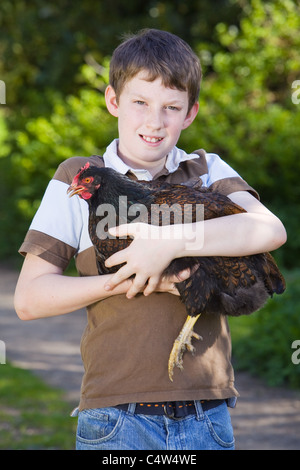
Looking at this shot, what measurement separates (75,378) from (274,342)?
196 centimetres

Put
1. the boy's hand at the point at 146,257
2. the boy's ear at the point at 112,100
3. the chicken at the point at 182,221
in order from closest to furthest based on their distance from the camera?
the boy's hand at the point at 146,257 < the chicken at the point at 182,221 < the boy's ear at the point at 112,100

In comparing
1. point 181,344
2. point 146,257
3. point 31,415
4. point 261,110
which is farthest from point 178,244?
point 261,110

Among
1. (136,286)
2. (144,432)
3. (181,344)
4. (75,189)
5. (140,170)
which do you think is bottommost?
(144,432)

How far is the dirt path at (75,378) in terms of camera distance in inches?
187

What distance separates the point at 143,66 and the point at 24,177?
29.3 ft

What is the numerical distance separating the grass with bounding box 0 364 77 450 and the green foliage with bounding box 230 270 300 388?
185 cm

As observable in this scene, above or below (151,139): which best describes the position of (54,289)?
below

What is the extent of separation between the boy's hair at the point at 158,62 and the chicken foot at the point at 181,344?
0.79 meters

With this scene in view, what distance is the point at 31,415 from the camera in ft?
16.7

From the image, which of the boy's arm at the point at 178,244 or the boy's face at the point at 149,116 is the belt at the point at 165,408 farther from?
the boy's face at the point at 149,116

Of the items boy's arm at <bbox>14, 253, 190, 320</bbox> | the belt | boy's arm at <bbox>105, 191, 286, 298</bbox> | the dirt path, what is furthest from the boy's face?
the dirt path

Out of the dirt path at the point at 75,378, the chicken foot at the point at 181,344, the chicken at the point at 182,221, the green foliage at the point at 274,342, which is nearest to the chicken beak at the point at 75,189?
the chicken at the point at 182,221

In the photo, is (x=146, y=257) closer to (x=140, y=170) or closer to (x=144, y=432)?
(x=140, y=170)

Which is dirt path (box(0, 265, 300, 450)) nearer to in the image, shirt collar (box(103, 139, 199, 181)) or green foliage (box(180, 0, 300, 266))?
shirt collar (box(103, 139, 199, 181))
